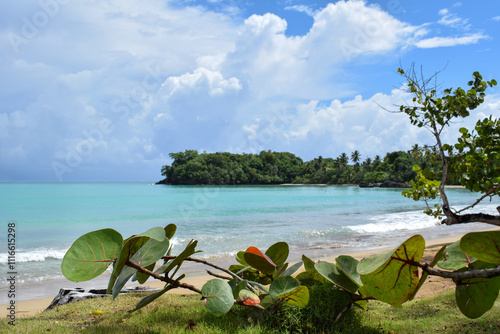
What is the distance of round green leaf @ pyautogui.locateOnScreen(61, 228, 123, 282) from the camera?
166 cm

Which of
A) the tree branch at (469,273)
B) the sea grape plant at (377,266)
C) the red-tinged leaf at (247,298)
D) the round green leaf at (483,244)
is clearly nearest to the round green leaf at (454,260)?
the sea grape plant at (377,266)

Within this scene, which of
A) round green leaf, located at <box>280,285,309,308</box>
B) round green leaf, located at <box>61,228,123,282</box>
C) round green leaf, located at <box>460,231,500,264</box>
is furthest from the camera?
round green leaf, located at <box>280,285,309,308</box>

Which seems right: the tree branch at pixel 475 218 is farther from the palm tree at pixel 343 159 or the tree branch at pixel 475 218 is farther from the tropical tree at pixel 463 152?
the palm tree at pixel 343 159

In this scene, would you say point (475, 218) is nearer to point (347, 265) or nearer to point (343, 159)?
point (347, 265)

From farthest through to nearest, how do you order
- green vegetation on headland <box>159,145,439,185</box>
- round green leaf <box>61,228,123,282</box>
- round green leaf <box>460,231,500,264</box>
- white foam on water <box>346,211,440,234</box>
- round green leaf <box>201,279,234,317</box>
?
green vegetation on headland <box>159,145,439,185</box> < white foam on water <box>346,211,440,234</box> < round green leaf <box>201,279,234,317</box> < round green leaf <box>61,228,123,282</box> < round green leaf <box>460,231,500,264</box>

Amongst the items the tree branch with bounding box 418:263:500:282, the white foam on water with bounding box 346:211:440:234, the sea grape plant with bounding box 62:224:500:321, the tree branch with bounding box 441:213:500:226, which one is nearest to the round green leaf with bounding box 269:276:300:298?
the sea grape plant with bounding box 62:224:500:321

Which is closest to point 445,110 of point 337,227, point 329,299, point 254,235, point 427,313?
point 427,313

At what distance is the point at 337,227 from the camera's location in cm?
1892

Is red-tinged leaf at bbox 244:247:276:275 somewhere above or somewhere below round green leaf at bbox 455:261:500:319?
above

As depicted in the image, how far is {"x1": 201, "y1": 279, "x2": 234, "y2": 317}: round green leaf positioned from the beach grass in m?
0.39

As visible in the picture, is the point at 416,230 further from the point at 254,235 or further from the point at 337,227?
the point at 254,235

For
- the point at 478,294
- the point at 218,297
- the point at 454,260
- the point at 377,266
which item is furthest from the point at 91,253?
the point at 478,294

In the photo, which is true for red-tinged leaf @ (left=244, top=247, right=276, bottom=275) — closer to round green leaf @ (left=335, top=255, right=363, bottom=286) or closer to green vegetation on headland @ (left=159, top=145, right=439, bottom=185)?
round green leaf @ (left=335, top=255, right=363, bottom=286)

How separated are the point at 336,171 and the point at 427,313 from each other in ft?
368
